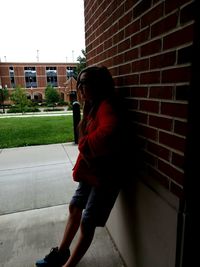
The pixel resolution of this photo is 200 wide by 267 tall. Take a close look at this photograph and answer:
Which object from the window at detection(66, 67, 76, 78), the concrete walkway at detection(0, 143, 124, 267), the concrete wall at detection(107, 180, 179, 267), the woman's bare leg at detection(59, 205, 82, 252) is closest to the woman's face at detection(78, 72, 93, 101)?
the concrete wall at detection(107, 180, 179, 267)

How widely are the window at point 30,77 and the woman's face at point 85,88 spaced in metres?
52.2

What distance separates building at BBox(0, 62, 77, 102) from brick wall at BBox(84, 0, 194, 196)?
157 feet

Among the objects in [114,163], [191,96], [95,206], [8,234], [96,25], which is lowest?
[8,234]

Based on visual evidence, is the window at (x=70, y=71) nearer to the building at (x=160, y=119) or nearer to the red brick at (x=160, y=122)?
the building at (x=160, y=119)

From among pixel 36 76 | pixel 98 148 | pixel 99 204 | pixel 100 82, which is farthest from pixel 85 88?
pixel 36 76

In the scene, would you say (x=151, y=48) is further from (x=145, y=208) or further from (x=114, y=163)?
(x=145, y=208)

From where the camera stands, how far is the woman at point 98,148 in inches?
63.1

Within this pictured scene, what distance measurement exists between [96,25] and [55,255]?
7.70 ft

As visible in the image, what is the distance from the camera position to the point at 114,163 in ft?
5.73

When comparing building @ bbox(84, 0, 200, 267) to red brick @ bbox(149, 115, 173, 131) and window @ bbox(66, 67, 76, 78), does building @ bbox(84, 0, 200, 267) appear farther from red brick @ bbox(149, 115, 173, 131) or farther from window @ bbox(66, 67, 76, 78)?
window @ bbox(66, 67, 76, 78)

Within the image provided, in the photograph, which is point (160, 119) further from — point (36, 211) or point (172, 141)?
point (36, 211)

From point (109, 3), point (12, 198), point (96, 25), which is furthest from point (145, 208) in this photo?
point (12, 198)

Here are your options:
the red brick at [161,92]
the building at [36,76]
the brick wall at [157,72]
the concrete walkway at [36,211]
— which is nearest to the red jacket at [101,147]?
the brick wall at [157,72]

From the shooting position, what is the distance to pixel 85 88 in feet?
5.84
